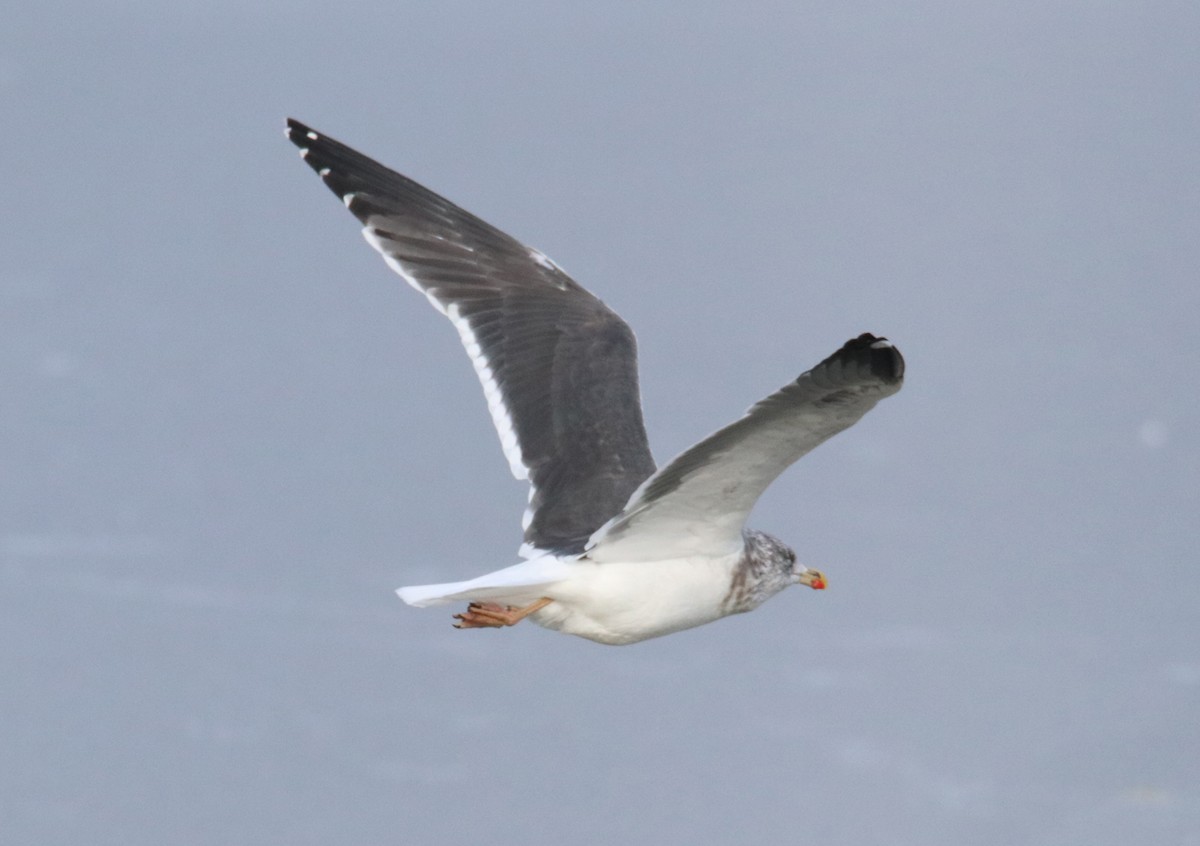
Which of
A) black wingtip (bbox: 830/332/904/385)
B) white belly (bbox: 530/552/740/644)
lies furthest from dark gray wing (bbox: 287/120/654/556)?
black wingtip (bbox: 830/332/904/385)

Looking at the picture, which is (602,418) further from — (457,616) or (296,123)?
(296,123)

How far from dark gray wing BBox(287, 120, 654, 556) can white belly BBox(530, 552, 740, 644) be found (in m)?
0.51

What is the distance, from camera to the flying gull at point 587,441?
587cm

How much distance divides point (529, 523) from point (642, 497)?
1.03 m

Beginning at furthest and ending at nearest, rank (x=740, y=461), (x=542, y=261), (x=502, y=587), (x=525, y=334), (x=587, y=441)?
(x=542, y=261) → (x=525, y=334) → (x=587, y=441) → (x=502, y=587) → (x=740, y=461)

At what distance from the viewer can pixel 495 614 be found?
262 inches

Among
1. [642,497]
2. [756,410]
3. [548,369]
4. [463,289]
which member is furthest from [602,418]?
[756,410]

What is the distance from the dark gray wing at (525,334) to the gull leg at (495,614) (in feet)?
1.73

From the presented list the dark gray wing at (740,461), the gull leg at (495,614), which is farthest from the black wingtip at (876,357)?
the gull leg at (495,614)

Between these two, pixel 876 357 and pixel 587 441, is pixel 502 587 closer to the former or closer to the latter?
pixel 587 441

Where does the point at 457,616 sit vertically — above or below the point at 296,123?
below

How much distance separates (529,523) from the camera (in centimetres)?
718

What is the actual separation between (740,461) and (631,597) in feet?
2.54

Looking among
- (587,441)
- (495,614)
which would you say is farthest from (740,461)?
(587,441)
